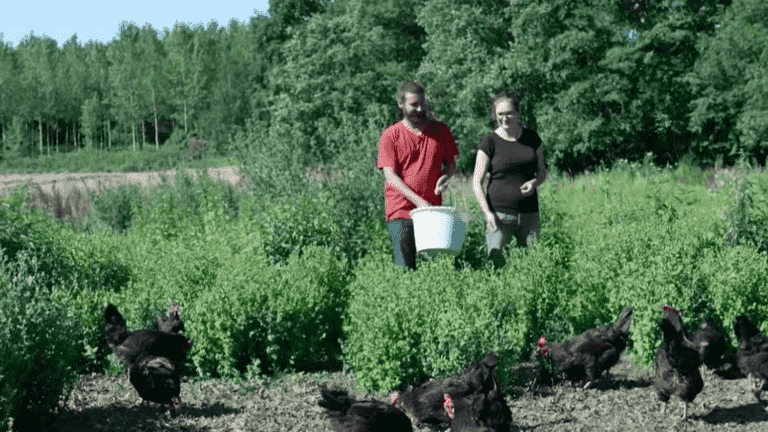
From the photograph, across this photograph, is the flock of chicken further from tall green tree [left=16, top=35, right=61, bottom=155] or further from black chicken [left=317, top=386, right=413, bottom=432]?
tall green tree [left=16, top=35, right=61, bottom=155]

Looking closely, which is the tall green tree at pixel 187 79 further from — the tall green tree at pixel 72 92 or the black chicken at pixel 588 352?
the black chicken at pixel 588 352

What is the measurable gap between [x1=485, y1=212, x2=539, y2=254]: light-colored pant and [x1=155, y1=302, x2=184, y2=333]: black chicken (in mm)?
2632

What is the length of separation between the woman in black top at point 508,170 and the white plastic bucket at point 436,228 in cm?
39

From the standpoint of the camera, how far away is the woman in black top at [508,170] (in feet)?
19.7

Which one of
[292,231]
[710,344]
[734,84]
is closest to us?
[710,344]

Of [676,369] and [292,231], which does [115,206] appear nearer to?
[292,231]

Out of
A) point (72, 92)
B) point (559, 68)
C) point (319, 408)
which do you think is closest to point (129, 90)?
point (72, 92)

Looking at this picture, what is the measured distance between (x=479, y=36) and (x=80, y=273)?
22.9 m

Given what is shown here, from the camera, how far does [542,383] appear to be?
5621mm

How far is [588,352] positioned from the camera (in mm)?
5398

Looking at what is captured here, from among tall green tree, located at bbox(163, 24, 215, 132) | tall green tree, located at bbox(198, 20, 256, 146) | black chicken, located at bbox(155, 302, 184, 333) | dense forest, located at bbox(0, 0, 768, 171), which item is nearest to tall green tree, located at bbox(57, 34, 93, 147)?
tall green tree, located at bbox(163, 24, 215, 132)

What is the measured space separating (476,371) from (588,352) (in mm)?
1291

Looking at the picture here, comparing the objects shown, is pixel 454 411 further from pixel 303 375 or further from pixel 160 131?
pixel 160 131

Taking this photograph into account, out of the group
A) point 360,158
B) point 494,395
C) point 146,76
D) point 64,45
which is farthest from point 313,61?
point 64,45
